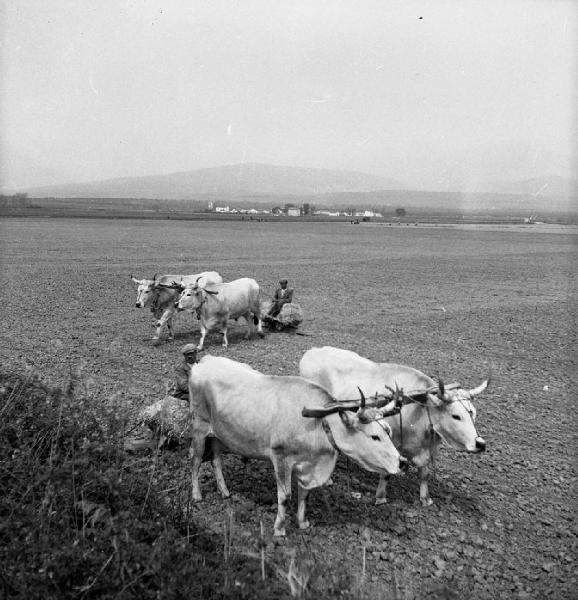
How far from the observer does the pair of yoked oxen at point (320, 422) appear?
6453 millimetres

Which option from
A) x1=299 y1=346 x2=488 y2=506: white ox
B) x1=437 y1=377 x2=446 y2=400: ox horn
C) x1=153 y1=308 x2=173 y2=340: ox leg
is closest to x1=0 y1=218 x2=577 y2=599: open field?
x1=153 y1=308 x2=173 y2=340: ox leg

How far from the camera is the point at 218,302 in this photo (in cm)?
1525

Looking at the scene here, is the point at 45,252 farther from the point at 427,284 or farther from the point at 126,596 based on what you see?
the point at 126,596

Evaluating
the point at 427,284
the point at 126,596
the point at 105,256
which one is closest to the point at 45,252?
the point at 105,256

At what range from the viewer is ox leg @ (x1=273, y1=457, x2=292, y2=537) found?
6.51m

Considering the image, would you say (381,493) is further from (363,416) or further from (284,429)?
(284,429)

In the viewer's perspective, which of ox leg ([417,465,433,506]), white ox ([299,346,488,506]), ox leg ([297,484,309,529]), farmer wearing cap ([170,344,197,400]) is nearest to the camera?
ox leg ([297,484,309,529])

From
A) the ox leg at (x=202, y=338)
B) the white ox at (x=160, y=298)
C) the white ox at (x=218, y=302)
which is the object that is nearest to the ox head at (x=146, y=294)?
the white ox at (x=160, y=298)

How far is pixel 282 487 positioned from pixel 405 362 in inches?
305

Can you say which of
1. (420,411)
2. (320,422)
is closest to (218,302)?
(420,411)

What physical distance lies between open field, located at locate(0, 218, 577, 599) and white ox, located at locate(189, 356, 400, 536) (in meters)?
0.66

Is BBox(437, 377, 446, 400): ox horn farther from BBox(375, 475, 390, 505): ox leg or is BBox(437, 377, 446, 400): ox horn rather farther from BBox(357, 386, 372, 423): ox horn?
BBox(375, 475, 390, 505): ox leg

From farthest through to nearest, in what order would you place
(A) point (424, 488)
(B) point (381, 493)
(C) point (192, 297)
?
(C) point (192, 297), (A) point (424, 488), (B) point (381, 493)

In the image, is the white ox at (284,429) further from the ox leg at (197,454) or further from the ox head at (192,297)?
the ox head at (192,297)
